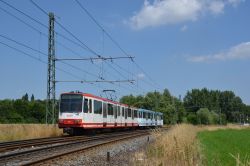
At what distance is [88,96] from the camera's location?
30812 mm

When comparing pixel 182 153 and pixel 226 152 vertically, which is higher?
pixel 182 153

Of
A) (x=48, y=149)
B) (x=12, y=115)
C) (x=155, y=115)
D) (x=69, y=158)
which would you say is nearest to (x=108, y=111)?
(x=48, y=149)

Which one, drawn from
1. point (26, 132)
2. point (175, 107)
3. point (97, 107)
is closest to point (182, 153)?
point (26, 132)

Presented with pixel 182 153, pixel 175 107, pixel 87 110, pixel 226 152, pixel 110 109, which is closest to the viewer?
pixel 182 153

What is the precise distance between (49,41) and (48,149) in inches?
642

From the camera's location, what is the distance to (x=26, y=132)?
2809 centimetres

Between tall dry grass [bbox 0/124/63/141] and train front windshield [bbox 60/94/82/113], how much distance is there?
5.72 feet

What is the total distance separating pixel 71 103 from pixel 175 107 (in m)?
52.3

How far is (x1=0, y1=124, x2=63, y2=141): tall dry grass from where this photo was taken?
2606 cm

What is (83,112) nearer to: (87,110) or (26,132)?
(87,110)

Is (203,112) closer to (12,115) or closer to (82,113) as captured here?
(12,115)

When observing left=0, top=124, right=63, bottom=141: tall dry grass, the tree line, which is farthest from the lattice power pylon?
the tree line

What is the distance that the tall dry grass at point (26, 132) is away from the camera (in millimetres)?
26062

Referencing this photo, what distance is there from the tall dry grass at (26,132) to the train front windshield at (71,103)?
5.72ft
